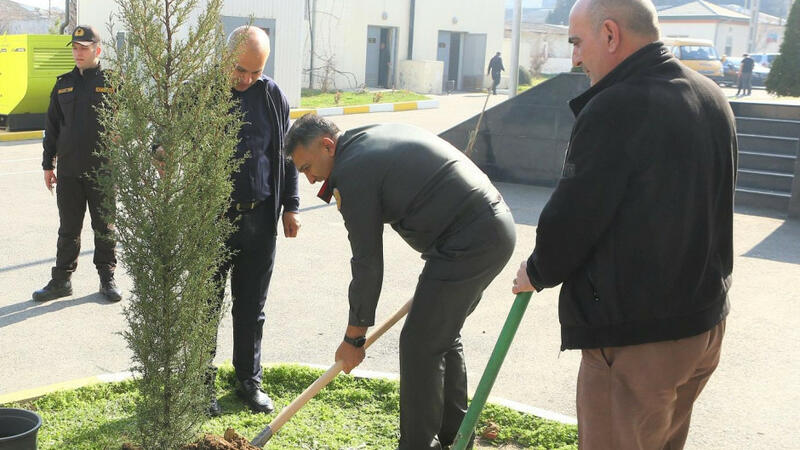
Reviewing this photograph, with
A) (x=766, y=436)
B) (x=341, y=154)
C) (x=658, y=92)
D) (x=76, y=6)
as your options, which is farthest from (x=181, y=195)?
(x=76, y=6)

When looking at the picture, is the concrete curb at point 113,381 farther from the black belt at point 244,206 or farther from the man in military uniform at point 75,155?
the man in military uniform at point 75,155

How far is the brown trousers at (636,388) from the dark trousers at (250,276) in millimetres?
2206

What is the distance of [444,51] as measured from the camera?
1438 inches

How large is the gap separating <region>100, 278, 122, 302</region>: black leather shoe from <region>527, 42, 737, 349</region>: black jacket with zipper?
4735 millimetres

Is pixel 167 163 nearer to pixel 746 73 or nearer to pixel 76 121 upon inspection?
pixel 76 121

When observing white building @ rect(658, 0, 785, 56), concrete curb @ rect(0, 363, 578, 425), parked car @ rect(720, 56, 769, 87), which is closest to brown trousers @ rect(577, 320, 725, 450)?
concrete curb @ rect(0, 363, 578, 425)

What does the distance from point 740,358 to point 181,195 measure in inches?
166

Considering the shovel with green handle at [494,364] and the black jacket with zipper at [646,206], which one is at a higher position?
the black jacket with zipper at [646,206]

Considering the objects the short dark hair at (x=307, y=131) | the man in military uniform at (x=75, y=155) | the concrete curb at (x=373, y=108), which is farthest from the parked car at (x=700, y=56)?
the short dark hair at (x=307, y=131)

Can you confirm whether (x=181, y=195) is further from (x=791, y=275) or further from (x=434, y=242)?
(x=791, y=275)

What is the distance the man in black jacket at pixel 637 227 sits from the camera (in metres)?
2.61

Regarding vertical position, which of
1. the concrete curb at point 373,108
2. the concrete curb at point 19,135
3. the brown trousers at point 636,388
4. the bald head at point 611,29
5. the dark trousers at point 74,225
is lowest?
the concrete curb at point 19,135

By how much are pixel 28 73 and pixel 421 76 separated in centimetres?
1897

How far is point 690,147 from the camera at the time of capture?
2.62 m
